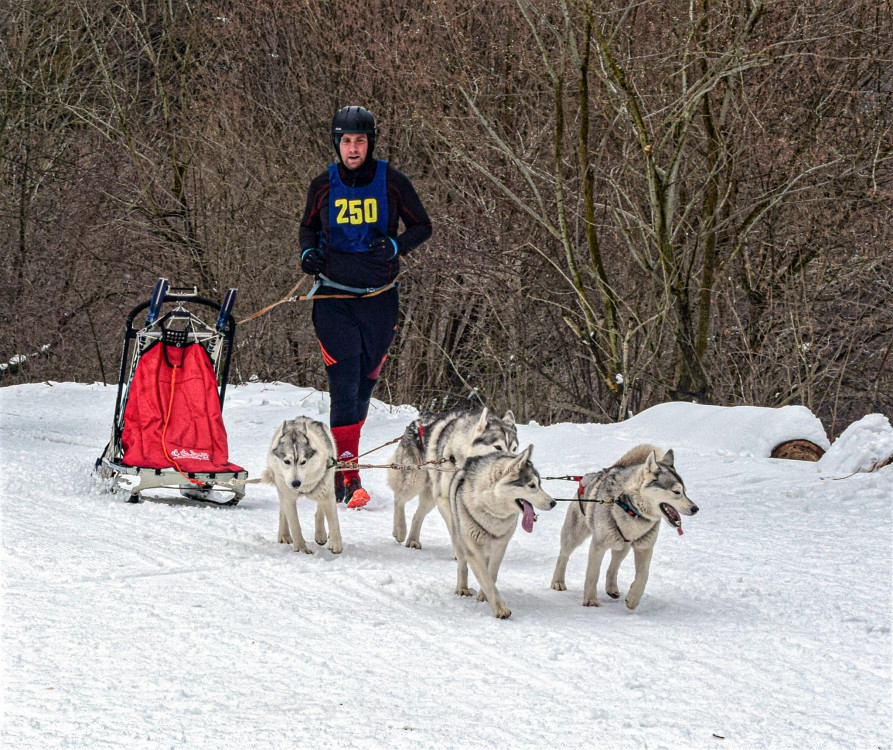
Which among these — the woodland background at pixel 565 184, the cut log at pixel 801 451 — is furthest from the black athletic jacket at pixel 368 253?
the woodland background at pixel 565 184

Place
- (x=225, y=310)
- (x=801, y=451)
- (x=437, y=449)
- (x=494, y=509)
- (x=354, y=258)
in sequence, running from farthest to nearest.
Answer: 1. (x=801, y=451)
2. (x=225, y=310)
3. (x=354, y=258)
4. (x=437, y=449)
5. (x=494, y=509)

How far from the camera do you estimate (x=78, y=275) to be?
731 inches

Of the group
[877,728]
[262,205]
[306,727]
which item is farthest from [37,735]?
[262,205]

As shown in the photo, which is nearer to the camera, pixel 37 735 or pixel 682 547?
pixel 37 735

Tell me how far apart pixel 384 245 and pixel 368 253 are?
15 cm

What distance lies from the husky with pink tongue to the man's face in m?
2.95

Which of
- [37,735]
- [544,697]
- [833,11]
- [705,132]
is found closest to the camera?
[37,735]

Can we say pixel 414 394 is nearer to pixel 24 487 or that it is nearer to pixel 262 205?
pixel 262 205

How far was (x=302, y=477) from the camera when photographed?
5.75 m

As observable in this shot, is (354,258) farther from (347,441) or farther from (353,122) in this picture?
(347,441)

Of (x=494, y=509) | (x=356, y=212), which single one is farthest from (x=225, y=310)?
(x=494, y=509)

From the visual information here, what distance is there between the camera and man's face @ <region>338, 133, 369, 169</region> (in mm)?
7117

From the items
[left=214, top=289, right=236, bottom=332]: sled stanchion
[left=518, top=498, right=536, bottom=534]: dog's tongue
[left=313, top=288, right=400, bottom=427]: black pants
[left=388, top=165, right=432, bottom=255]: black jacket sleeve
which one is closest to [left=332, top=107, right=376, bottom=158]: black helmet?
[left=388, top=165, right=432, bottom=255]: black jacket sleeve

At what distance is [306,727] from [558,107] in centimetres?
843
